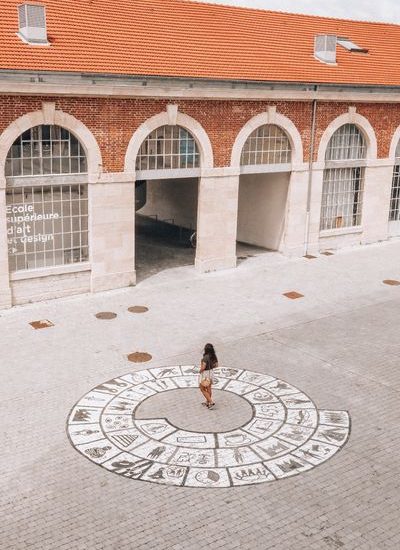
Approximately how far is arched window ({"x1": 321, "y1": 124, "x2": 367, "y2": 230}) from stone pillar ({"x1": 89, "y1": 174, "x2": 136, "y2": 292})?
30.1 ft

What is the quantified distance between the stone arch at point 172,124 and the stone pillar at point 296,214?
4118 millimetres

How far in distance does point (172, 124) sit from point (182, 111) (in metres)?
0.58

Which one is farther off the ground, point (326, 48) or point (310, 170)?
point (326, 48)

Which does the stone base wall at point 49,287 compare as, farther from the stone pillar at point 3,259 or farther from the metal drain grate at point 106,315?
the metal drain grate at point 106,315

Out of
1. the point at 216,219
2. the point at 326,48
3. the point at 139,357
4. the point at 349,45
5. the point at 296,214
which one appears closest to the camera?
the point at 139,357

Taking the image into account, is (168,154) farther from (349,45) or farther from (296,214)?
(349,45)

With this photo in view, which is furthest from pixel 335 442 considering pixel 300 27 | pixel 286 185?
pixel 300 27

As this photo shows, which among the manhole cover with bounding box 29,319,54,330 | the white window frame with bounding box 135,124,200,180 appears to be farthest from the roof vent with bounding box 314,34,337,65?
the manhole cover with bounding box 29,319,54,330

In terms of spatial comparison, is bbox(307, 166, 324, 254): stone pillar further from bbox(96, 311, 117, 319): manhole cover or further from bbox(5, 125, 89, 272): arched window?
bbox(96, 311, 117, 319): manhole cover

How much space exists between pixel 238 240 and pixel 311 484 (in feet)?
58.7

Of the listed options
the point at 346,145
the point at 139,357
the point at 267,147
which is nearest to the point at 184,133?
the point at 267,147

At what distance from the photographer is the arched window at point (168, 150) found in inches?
817

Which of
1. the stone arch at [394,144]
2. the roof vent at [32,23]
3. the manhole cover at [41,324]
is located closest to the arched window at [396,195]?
the stone arch at [394,144]

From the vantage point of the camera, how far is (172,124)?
20.6m
